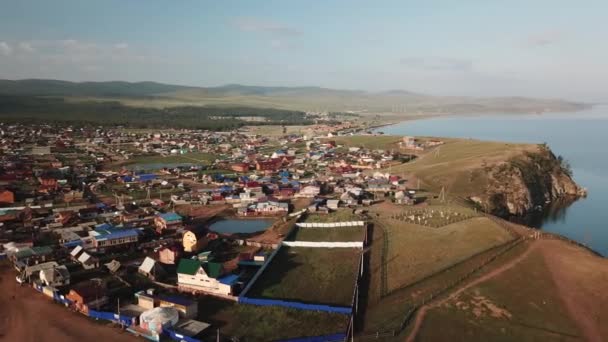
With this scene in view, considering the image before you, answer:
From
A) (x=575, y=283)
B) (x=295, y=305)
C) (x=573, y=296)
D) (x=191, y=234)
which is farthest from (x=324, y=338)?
(x=191, y=234)

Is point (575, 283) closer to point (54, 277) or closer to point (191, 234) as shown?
point (191, 234)

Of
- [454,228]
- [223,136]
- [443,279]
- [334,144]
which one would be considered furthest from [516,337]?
[223,136]

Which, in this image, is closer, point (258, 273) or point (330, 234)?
point (258, 273)

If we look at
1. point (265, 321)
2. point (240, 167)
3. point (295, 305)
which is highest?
point (240, 167)

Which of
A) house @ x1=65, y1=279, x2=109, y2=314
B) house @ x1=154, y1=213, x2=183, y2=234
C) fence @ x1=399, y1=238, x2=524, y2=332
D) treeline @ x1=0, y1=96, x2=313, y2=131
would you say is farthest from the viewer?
treeline @ x1=0, y1=96, x2=313, y2=131

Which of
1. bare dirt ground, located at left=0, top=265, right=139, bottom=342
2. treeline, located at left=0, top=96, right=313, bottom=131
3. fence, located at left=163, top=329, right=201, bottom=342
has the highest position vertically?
treeline, located at left=0, top=96, right=313, bottom=131

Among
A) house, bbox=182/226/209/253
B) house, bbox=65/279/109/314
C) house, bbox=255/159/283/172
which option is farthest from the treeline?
house, bbox=65/279/109/314

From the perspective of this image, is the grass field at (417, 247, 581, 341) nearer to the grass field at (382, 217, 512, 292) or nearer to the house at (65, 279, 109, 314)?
the grass field at (382, 217, 512, 292)
